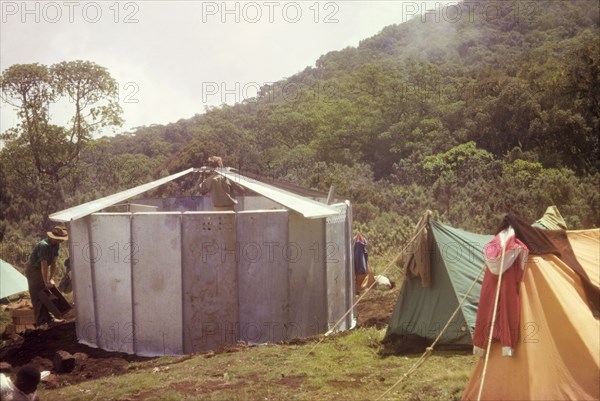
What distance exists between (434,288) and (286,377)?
2.82 meters

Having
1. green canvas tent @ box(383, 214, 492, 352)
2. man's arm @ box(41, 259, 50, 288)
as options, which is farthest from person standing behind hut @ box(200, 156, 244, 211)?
green canvas tent @ box(383, 214, 492, 352)

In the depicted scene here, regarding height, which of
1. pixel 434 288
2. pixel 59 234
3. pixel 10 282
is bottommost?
pixel 10 282

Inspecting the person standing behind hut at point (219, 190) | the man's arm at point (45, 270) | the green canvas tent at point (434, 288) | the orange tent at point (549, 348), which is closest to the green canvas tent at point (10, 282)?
the man's arm at point (45, 270)

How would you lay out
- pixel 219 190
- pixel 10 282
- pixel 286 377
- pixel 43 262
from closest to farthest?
pixel 286 377 < pixel 43 262 < pixel 219 190 < pixel 10 282

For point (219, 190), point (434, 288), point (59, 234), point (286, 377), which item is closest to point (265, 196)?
point (219, 190)

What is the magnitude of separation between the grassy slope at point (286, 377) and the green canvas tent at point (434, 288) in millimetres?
453

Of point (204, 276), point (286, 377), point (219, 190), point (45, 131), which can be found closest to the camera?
point (286, 377)

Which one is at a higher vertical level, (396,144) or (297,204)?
(396,144)

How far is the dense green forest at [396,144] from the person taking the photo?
2500 cm

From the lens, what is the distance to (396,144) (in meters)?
45.5

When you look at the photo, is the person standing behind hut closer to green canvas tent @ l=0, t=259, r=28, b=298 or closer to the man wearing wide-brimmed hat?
the man wearing wide-brimmed hat

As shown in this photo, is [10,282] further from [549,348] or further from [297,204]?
[549,348]

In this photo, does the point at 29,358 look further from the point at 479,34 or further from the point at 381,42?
the point at 381,42

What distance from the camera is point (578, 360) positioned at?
611 centimetres
